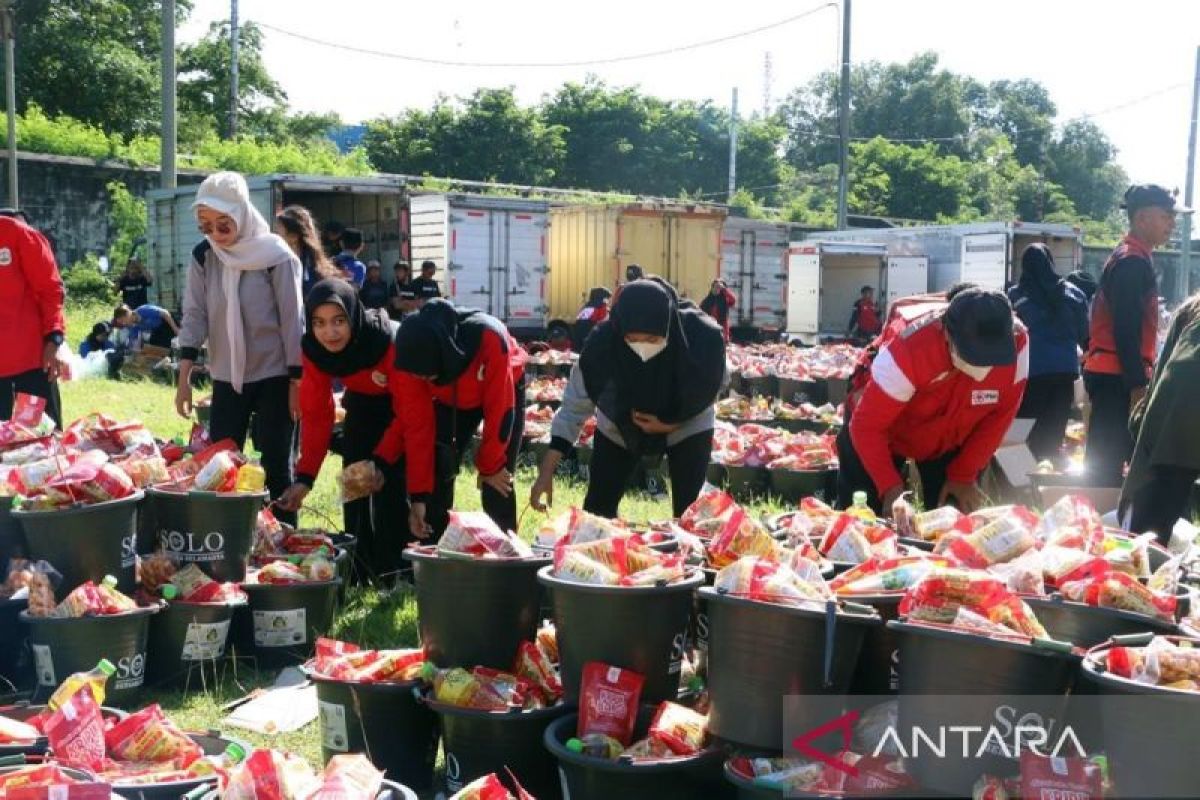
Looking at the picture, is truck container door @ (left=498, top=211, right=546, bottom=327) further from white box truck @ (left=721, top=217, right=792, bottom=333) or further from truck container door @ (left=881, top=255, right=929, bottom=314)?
truck container door @ (left=881, top=255, right=929, bottom=314)

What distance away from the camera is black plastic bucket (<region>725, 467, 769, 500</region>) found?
26.7ft

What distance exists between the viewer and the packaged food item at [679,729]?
2922 millimetres

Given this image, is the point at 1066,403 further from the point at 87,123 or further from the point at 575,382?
the point at 87,123

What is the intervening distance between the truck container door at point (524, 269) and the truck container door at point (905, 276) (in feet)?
25.8

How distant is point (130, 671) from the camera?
4219mm

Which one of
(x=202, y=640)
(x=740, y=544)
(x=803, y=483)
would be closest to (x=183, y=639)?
(x=202, y=640)

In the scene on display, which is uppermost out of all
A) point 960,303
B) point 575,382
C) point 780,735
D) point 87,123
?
point 87,123

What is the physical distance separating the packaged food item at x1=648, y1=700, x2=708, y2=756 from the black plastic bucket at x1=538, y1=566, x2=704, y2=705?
0.41 ft

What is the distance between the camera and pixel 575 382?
518cm

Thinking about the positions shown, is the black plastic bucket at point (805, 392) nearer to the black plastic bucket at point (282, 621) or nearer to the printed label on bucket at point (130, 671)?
the black plastic bucket at point (282, 621)

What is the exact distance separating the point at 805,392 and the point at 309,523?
686 centimetres

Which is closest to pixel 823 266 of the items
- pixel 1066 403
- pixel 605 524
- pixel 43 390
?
pixel 1066 403

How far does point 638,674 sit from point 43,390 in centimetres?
470

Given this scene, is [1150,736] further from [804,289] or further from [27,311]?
[804,289]
